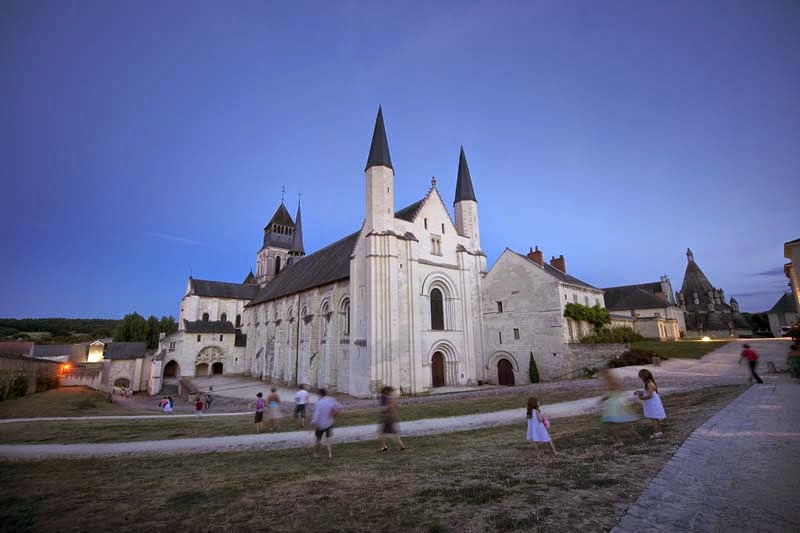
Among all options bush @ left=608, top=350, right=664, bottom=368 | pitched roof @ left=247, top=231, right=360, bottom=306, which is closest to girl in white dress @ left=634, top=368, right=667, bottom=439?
bush @ left=608, top=350, right=664, bottom=368

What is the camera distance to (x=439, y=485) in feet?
17.7

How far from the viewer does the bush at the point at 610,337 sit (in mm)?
23938

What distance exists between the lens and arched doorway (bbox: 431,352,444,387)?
2473 centimetres

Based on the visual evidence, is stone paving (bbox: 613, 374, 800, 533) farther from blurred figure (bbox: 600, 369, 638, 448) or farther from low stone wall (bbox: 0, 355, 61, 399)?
low stone wall (bbox: 0, 355, 61, 399)

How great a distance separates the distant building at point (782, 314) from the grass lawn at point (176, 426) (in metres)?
55.0

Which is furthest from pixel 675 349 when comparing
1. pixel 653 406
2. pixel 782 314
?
pixel 782 314

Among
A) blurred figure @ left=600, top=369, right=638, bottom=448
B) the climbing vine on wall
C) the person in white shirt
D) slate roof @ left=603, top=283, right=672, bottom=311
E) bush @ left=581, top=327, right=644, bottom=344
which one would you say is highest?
slate roof @ left=603, top=283, right=672, bottom=311

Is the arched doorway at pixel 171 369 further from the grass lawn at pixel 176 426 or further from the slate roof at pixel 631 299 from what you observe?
the slate roof at pixel 631 299

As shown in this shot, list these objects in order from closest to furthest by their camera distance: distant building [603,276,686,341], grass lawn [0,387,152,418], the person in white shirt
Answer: the person in white shirt
grass lawn [0,387,152,418]
distant building [603,276,686,341]

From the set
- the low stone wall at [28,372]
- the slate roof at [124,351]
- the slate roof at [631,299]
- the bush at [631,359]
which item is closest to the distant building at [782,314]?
the slate roof at [631,299]

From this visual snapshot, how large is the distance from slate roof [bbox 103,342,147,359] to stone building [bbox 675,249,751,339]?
73945 mm

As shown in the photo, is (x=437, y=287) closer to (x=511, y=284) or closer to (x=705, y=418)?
(x=511, y=284)

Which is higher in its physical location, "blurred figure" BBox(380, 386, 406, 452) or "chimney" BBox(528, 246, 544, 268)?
"chimney" BBox(528, 246, 544, 268)

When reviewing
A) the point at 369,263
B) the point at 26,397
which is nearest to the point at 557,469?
the point at 369,263
